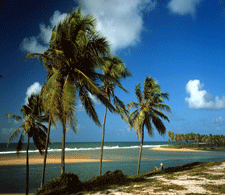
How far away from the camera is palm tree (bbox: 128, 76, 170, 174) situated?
1430cm

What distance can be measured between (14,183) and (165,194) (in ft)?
53.7

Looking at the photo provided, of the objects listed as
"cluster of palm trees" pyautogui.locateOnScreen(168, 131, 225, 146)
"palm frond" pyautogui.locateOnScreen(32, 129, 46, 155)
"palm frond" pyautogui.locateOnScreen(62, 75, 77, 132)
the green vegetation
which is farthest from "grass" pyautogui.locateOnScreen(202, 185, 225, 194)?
"cluster of palm trees" pyautogui.locateOnScreen(168, 131, 225, 146)

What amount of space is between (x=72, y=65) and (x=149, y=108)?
336 inches

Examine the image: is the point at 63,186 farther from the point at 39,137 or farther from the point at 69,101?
the point at 39,137

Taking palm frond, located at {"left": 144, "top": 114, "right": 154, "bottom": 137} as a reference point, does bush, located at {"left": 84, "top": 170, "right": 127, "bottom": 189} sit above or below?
below

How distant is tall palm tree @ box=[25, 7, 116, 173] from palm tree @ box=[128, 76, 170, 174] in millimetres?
7083

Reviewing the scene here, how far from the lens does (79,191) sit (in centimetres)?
651

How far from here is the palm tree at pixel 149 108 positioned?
14297 millimetres

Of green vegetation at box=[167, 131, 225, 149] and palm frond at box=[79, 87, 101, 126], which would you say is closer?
palm frond at box=[79, 87, 101, 126]

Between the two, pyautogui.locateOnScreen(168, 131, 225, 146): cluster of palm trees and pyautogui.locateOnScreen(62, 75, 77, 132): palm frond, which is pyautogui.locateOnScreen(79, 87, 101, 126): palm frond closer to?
pyautogui.locateOnScreen(62, 75, 77, 132): palm frond

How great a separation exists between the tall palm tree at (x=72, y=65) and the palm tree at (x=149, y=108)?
7.08 m

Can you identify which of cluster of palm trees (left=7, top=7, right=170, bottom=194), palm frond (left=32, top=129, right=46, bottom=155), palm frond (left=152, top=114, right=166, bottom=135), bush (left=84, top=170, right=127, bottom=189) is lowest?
bush (left=84, top=170, right=127, bottom=189)

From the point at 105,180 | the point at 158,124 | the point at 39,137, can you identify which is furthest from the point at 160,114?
the point at 39,137

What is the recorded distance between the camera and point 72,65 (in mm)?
7996
